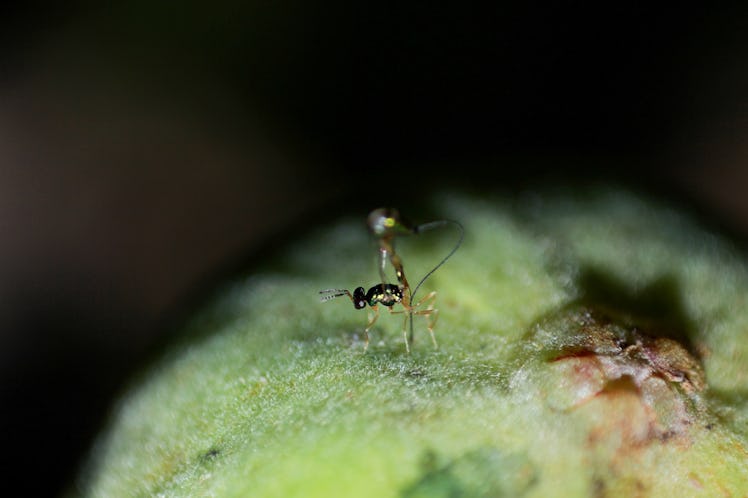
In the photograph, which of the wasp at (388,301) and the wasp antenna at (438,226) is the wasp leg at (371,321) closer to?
the wasp at (388,301)

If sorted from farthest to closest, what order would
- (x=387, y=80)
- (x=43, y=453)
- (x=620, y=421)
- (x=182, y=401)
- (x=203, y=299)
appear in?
(x=387, y=80) → (x=43, y=453) → (x=203, y=299) → (x=182, y=401) → (x=620, y=421)

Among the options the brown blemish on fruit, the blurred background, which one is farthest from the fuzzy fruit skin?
the blurred background

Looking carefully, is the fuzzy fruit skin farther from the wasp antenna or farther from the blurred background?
the blurred background

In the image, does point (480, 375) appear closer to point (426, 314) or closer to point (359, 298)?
point (426, 314)

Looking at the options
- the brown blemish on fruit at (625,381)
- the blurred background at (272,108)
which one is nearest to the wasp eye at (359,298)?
the brown blemish on fruit at (625,381)

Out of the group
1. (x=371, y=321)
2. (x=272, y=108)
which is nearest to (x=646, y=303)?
(x=371, y=321)

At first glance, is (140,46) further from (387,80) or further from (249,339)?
(249,339)

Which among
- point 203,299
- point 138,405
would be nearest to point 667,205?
point 203,299
